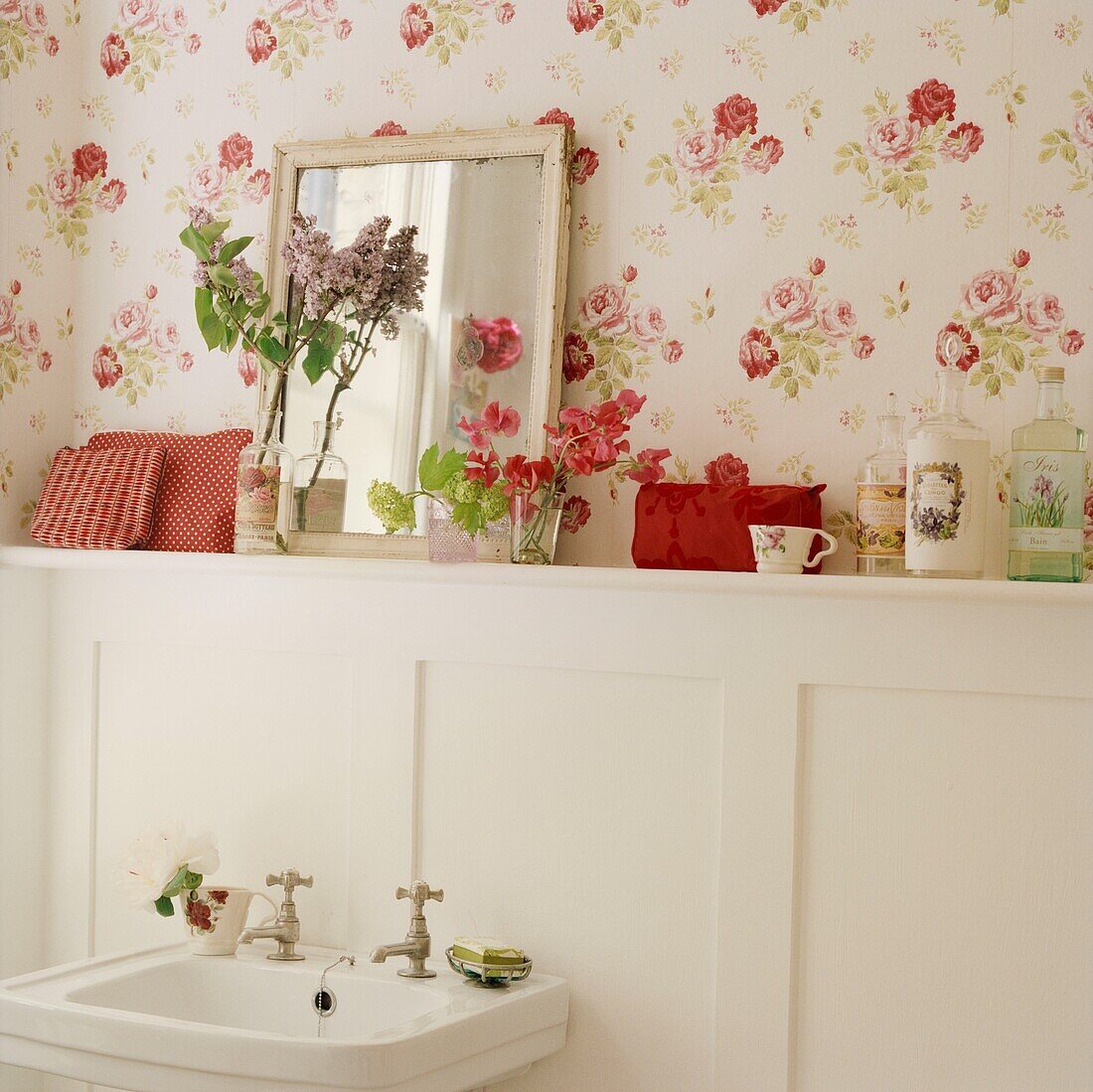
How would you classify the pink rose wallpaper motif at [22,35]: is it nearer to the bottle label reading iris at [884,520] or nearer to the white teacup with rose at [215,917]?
the white teacup with rose at [215,917]

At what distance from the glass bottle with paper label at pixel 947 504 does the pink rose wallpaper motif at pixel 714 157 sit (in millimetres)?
444

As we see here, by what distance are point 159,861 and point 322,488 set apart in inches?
22.0

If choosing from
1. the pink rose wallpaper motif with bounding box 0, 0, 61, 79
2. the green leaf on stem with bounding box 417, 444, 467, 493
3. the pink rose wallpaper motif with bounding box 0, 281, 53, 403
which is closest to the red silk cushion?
the green leaf on stem with bounding box 417, 444, 467, 493

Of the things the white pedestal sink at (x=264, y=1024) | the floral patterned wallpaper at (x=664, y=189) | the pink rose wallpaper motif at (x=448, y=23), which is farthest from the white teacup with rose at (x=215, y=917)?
the pink rose wallpaper motif at (x=448, y=23)

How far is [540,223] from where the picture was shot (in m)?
1.83

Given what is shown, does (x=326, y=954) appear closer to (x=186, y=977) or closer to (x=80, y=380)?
(x=186, y=977)

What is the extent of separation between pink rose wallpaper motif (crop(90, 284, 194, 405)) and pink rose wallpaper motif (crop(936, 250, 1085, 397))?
3.73 ft

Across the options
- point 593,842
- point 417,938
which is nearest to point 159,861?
point 417,938

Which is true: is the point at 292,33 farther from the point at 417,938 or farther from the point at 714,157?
the point at 417,938

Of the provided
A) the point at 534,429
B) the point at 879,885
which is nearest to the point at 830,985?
the point at 879,885

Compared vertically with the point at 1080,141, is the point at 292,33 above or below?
above

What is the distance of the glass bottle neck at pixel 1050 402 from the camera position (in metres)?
1.54

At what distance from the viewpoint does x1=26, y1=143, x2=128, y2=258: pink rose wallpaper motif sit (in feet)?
6.94

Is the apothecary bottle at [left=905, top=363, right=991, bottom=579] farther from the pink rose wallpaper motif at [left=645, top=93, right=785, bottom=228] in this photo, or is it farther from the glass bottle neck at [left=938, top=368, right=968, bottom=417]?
the pink rose wallpaper motif at [left=645, top=93, right=785, bottom=228]
